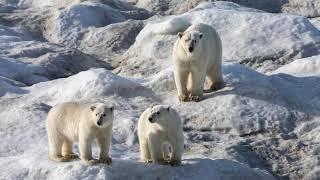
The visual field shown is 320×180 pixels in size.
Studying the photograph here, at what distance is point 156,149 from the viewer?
436 inches

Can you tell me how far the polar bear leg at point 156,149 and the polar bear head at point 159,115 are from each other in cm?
31

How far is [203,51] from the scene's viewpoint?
1484 cm

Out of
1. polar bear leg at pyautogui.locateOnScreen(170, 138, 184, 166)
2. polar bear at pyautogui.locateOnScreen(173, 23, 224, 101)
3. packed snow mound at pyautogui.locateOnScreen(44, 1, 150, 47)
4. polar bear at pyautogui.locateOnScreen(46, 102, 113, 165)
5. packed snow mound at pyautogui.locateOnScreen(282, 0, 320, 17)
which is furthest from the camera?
packed snow mound at pyautogui.locateOnScreen(282, 0, 320, 17)

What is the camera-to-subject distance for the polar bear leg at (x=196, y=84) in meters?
14.6

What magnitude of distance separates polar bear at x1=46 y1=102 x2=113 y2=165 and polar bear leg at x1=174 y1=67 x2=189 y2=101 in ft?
12.0

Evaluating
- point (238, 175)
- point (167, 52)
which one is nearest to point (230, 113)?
point (238, 175)

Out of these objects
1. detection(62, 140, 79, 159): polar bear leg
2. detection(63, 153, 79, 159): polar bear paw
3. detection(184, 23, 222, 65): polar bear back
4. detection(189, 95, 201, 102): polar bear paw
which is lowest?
detection(63, 153, 79, 159): polar bear paw

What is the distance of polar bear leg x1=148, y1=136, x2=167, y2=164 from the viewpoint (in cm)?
1104

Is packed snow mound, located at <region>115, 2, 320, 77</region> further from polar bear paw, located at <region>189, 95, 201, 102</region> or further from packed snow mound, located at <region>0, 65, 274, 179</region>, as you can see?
polar bear paw, located at <region>189, 95, 201, 102</region>

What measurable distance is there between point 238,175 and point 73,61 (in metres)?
11.9

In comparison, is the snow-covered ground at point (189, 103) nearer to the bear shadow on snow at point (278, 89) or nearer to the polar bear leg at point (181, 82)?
the bear shadow on snow at point (278, 89)

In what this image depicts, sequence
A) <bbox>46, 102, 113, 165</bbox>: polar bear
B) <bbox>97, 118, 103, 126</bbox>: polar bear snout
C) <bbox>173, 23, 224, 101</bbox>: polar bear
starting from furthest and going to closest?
<bbox>173, 23, 224, 101</bbox>: polar bear
<bbox>46, 102, 113, 165</bbox>: polar bear
<bbox>97, 118, 103, 126</bbox>: polar bear snout

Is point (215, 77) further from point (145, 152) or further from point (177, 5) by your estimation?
point (177, 5)

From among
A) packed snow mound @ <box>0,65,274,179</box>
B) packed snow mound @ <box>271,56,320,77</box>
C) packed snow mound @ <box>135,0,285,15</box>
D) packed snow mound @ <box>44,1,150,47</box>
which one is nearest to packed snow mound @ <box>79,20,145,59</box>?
packed snow mound @ <box>44,1,150,47</box>
